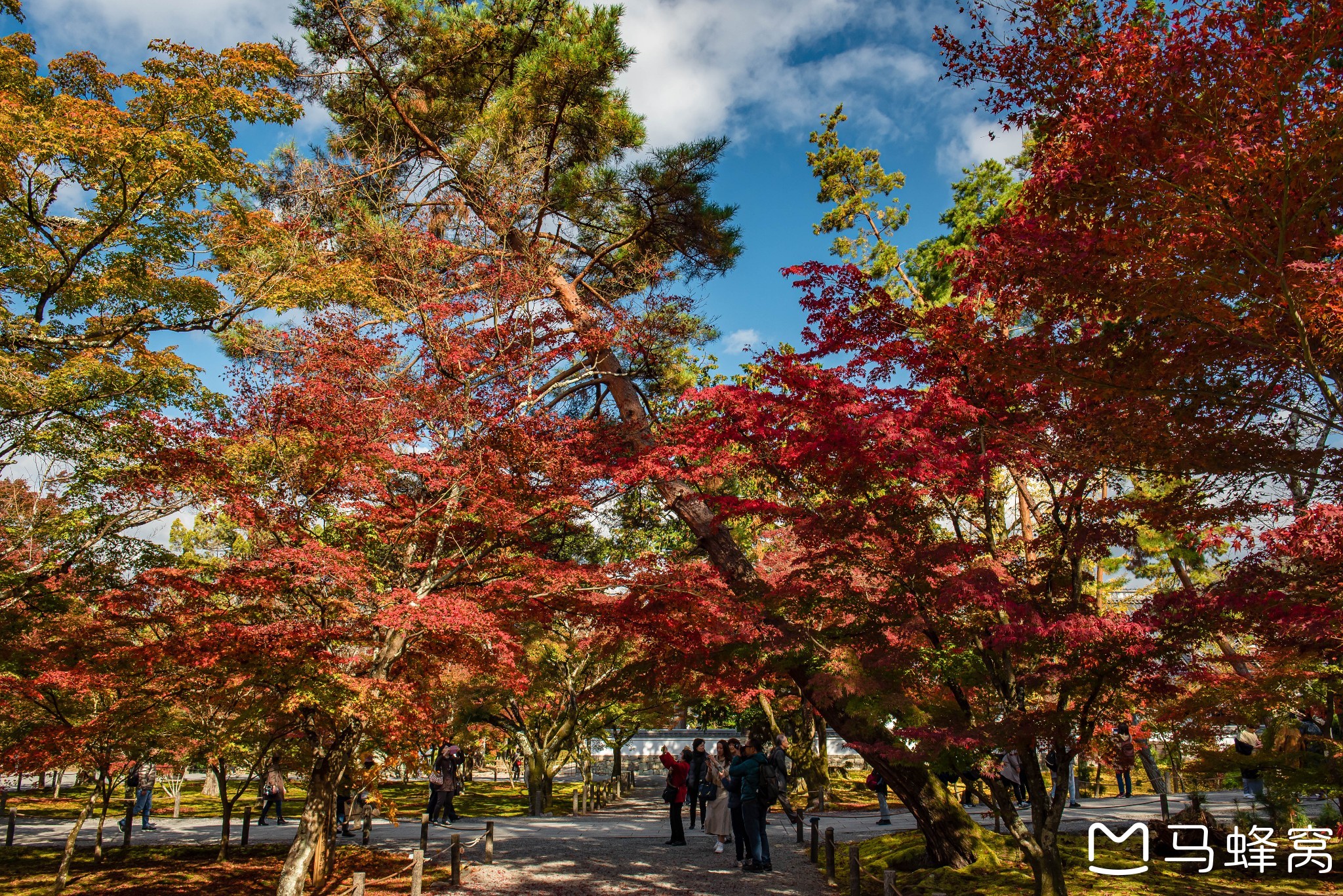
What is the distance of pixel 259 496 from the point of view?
336 inches

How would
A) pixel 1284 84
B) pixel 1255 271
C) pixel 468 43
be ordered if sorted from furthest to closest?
pixel 468 43 → pixel 1255 271 → pixel 1284 84

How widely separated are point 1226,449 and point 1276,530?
6.87 feet

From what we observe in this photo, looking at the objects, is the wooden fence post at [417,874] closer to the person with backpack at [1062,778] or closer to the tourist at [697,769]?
the tourist at [697,769]

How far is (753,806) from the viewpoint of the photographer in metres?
9.61

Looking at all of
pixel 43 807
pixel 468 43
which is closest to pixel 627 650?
pixel 468 43

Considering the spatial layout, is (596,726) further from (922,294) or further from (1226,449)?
(1226,449)

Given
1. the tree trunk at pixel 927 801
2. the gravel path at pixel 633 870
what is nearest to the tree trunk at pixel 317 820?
the gravel path at pixel 633 870

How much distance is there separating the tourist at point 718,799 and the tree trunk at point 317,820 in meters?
5.02

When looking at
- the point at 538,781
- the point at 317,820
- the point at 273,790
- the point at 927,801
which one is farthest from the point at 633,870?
the point at 273,790

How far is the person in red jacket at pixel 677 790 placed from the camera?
1175 centimetres

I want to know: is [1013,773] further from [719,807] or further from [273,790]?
[273,790]

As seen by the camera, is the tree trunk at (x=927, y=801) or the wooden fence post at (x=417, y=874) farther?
the tree trunk at (x=927, y=801)

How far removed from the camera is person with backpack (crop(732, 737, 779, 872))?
9.49 m

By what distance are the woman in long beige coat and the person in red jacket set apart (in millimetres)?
439
